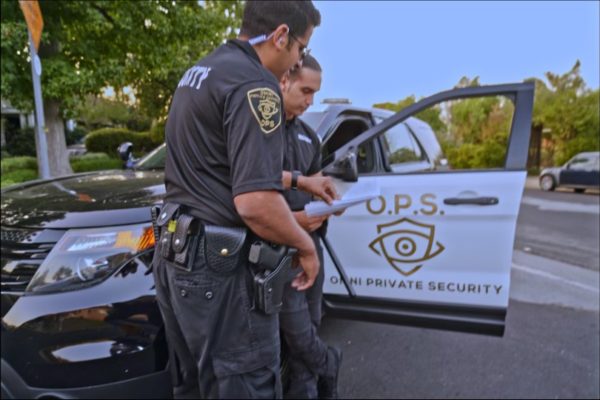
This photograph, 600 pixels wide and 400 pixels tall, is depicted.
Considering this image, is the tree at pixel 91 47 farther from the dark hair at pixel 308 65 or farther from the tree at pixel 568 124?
the tree at pixel 568 124

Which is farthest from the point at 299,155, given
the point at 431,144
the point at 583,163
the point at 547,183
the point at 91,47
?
the point at 547,183

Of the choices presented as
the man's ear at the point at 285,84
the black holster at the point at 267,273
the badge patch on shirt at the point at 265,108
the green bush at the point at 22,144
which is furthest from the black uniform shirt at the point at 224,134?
the green bush at the point at 22,144

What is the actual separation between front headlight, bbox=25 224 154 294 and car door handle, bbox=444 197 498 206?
1497mm

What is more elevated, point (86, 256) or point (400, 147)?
point (400, 147)

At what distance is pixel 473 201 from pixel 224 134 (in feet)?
4.81

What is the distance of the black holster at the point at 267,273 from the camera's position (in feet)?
4.04

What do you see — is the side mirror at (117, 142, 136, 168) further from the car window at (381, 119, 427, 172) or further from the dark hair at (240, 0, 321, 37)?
the dark hair at (240, 0, 321, 37)

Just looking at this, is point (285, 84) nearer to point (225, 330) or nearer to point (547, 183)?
point (225, 330)

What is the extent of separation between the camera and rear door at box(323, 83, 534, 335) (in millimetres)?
2082

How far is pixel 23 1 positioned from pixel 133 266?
3510mm

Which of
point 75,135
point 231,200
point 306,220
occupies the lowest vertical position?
point 306,220

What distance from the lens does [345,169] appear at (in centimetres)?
190

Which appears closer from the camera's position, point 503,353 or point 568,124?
point 503,353

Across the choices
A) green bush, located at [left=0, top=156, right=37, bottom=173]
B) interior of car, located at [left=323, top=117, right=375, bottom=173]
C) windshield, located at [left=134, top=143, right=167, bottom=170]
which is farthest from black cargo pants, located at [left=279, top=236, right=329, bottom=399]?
green bush, located at [left=0, top=156, right=37, bottom=173]
